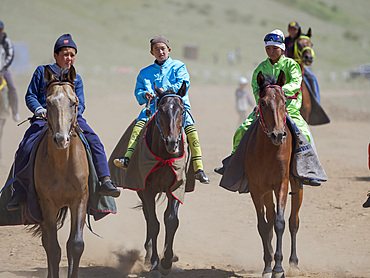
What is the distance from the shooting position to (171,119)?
723 cm

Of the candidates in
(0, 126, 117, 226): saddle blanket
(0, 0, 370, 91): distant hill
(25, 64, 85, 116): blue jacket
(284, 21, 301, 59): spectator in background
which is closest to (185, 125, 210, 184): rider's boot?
(0, 126, 117, 226): saddle blanket

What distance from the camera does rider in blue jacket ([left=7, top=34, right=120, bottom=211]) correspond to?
703cm

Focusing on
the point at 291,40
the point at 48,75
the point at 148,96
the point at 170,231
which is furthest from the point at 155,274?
the point at 291,40

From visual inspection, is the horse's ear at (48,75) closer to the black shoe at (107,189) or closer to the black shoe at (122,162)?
the black shoe at (107,189)

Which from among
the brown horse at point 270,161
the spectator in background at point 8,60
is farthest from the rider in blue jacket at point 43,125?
the spectator in background at point 8,60

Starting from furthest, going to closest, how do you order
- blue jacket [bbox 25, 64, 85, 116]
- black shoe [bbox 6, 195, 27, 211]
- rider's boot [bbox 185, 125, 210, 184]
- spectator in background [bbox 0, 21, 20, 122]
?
spectator in background [bbox 0, 21, 20, 122] → rider's boot [bbox 185, 125, 210, 184] → blue jacket [bbox 25, 64, 85, 116] → black shoe [bbox 6, 195, 27, 211]

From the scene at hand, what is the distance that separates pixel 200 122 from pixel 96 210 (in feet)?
56.0

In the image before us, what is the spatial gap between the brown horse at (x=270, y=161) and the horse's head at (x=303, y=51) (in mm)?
4885

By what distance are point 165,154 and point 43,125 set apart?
1.48 meters

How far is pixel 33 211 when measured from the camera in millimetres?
6773

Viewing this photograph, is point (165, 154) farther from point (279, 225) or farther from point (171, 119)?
point (279, 225)

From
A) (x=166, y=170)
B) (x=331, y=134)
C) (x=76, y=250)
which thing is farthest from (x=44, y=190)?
(x=331, y=134)

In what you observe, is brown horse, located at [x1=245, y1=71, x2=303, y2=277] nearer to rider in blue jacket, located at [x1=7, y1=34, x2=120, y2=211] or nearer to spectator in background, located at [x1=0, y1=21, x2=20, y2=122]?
rider in blue jacket, located at [x1=7, y1=34, x2=120, y2=211]

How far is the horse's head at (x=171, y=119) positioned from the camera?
282 inches
